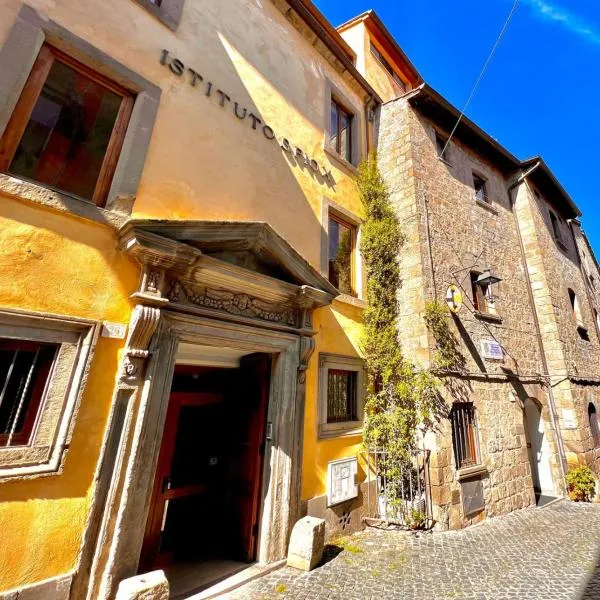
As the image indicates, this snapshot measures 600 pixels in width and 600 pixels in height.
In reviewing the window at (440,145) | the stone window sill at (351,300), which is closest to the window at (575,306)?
the window at (440,145)

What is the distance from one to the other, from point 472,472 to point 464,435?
2.06ft

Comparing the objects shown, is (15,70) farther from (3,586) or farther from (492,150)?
(492,150)

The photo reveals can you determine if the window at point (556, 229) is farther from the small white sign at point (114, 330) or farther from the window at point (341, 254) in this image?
the small white sign at point (114, 330)

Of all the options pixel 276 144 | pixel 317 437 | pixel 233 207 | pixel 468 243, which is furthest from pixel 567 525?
pixel 276 144

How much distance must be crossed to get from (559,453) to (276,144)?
9.81 meters

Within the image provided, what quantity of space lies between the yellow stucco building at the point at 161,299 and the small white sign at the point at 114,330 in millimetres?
23

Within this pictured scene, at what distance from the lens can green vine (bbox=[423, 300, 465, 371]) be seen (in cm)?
601

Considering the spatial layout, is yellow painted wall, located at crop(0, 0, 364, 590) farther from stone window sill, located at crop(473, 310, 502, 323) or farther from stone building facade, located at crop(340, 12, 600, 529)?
stone window sill, located at crop(473, 310, 502, 323)

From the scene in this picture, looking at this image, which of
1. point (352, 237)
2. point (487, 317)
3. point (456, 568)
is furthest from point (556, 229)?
point (456, 568)

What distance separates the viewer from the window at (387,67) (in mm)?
11086

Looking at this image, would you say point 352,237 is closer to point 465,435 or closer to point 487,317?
point 487,317

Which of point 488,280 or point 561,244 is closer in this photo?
point 488,280

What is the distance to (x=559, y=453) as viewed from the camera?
26.0 ft

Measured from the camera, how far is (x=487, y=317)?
7.38m
